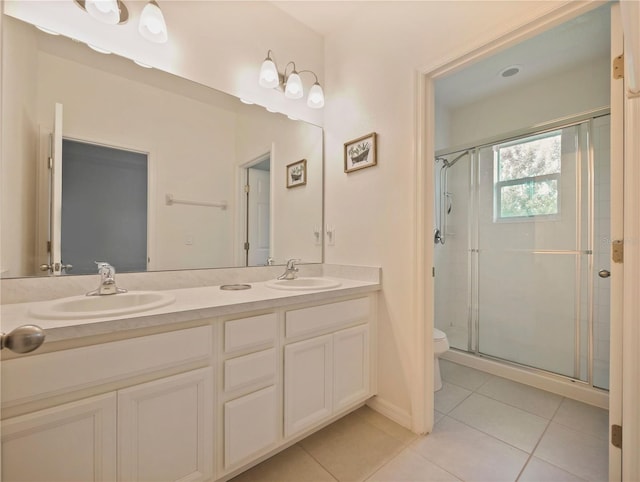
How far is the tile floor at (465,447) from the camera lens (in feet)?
4.20

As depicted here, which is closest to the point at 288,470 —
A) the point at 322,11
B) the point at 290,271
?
the point at 290,271

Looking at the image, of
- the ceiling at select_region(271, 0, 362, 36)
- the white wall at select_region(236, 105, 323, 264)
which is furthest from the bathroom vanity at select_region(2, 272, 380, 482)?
the ceiling at select_region(271, 0, 362, 36)

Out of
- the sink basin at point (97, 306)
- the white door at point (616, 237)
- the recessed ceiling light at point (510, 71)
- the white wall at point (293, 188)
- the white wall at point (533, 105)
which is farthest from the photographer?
the recessed ceiling light at point (510, 71)

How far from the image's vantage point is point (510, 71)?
2348 mm

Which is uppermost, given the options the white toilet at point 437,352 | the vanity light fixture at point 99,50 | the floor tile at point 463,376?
the vanity light fixture at point 99,50

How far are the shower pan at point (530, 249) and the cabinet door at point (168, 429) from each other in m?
2.39

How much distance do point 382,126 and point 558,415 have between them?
6.88 feet

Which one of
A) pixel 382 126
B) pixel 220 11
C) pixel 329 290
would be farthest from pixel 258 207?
pixel 220 11

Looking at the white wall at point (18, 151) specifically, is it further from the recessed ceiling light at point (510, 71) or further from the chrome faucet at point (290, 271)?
the recessed ceiling light at point (510, 71)

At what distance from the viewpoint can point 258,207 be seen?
6.31ft

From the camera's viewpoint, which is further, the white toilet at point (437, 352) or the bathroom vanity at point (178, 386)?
the white toilet at point (437, 352)

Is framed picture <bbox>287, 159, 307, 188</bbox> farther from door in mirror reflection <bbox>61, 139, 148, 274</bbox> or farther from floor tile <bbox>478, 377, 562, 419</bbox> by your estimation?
floor tile <bbox>478, 377, 562, 419</bbox>

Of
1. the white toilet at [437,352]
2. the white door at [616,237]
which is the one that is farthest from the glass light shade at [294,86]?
the white toilet at [437,352]

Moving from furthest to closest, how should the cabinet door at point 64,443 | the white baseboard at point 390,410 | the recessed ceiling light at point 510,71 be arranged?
the recessed ceiling light at point 510,71, the white baseboard at point 390,410, the cabinet door at point 64,443
